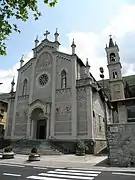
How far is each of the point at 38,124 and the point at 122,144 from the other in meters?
15.3

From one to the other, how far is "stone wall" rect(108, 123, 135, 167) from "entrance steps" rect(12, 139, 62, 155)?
789 centimetres

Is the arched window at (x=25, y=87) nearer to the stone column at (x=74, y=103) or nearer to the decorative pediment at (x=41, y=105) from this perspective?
the decorative pediment at (x=41, y=105)

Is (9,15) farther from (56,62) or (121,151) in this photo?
(56,62)

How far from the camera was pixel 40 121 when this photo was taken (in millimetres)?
24812

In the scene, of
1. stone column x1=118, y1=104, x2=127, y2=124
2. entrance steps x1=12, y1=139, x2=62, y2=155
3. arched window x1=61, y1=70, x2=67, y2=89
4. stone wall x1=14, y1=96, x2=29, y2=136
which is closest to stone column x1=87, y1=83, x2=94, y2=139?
arched window x1=61, y1=70, x2=67, y2=89

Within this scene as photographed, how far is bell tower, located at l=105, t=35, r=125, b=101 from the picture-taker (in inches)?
1272

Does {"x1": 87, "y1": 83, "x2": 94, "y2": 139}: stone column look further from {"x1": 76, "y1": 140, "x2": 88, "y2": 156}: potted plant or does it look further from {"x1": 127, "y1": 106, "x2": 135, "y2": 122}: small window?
{"x1": 127, "y1": 106, "x2": 135, "y2": 122}: small window

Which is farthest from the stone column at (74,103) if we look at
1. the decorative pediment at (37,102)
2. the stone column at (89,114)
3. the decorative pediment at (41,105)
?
the decorative pediment at (37,102)

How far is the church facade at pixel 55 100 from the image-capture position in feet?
69.3

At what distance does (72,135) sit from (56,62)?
11724mm

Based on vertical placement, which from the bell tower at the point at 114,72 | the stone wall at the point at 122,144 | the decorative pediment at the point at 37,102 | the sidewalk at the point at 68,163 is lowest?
the sidewalk at the point at 68,163

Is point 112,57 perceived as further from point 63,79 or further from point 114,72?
point 63,79

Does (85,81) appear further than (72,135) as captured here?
Yes

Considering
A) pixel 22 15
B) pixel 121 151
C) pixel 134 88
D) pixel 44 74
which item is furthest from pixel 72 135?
pixel 134 88
